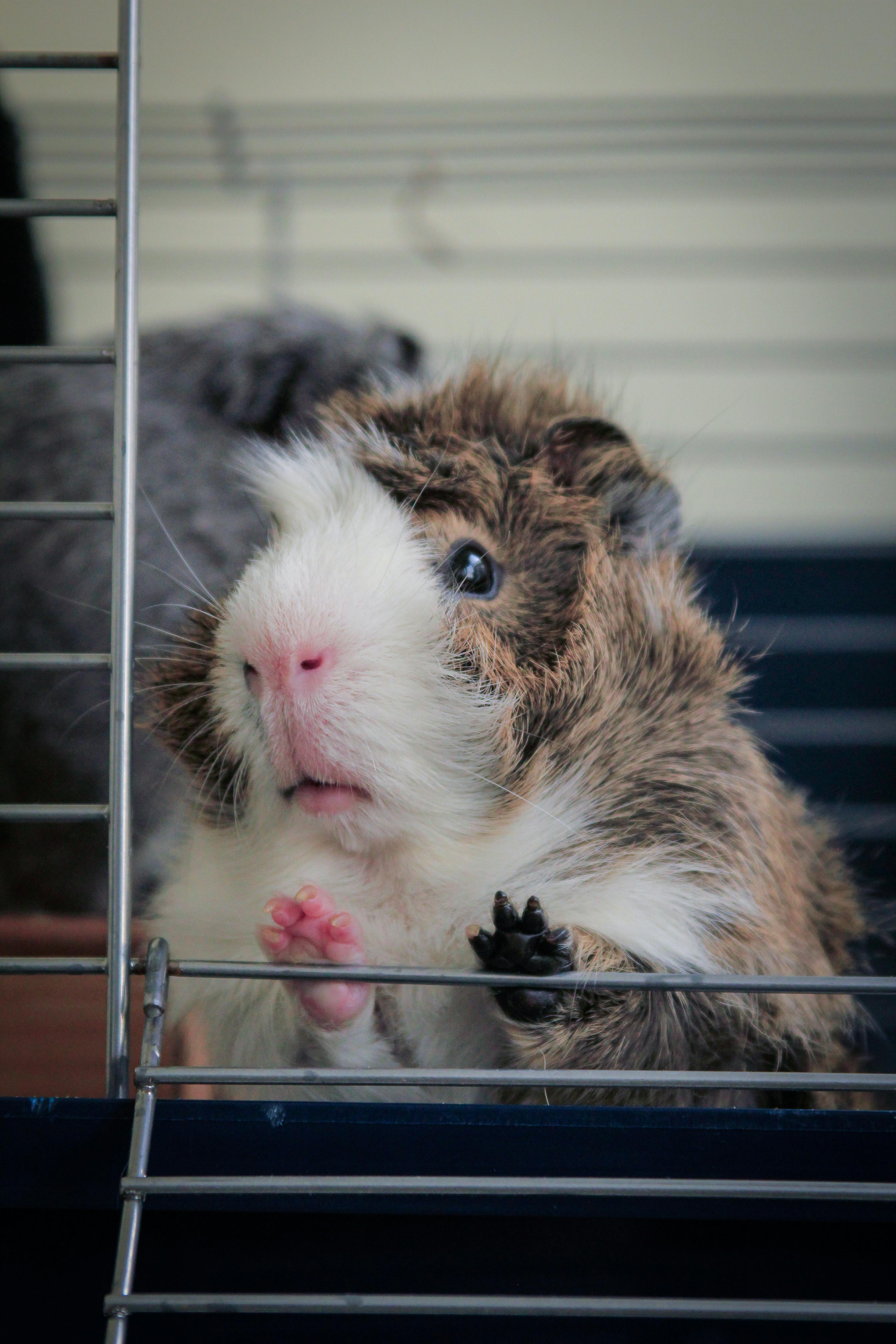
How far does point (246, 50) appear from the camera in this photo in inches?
71.2

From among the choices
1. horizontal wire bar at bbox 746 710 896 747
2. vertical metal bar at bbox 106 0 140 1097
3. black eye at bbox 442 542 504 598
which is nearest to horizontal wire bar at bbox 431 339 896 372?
horizontal wire bar at bbox 746 710 896 747

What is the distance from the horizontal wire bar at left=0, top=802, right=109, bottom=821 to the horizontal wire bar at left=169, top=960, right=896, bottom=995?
11 centimetres

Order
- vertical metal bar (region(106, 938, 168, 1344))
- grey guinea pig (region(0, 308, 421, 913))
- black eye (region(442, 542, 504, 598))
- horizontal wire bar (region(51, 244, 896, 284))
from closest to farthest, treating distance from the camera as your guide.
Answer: vertical metal bar (region(106, 938, 168, 1344))
black eye (region(442, 542, 504, 598))
grey guinea pig (region(0, 308, 421, 913))
horizontal wire bar (region(51, 244, 896, 284))

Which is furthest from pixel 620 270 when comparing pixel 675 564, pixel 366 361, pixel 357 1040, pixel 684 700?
pixel 357 1040

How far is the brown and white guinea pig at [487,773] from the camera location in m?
0.75

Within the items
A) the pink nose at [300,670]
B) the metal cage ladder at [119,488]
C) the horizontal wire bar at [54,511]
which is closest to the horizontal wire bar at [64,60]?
the metal cage ladder at [119,488]

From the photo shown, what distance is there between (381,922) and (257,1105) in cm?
21

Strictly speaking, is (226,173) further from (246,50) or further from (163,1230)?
(163,1230)

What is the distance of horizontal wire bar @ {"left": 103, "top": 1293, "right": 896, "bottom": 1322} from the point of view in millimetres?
537

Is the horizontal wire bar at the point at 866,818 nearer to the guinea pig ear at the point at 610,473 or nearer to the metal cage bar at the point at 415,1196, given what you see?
the guinea pig ear at the point at 610,473

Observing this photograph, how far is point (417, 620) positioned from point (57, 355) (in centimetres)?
30

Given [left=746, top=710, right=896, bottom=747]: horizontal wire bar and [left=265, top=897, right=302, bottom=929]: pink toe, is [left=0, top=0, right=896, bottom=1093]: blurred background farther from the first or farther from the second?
[left=265, top=897, right=302, bottom=929]: pink toe

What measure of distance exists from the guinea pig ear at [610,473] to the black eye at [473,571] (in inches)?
4.2

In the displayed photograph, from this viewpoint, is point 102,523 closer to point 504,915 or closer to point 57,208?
point 57,208
